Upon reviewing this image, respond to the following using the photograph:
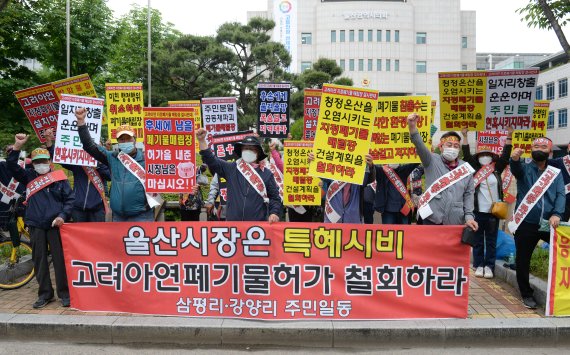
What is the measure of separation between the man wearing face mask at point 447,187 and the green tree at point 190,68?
2188cm

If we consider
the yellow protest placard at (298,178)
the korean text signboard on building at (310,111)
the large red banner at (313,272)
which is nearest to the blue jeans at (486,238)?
the large red banner at (313,272)

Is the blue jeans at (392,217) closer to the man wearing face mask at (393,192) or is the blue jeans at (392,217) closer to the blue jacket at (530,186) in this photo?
the man wearing face mask at (393,192)

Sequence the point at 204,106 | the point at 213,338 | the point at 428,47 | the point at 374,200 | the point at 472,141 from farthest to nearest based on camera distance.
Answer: the point at 428,47, the point at 472,141, the point at 204,106, the point at 374,200, the point at 213,338

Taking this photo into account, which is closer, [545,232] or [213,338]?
[213,338]

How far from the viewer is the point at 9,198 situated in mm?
8125

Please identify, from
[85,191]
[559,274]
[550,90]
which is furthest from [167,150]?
[550,90]

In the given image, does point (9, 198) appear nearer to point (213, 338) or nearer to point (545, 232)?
point (213, 338)

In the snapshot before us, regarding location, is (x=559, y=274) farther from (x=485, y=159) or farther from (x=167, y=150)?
(x=167, y=150)

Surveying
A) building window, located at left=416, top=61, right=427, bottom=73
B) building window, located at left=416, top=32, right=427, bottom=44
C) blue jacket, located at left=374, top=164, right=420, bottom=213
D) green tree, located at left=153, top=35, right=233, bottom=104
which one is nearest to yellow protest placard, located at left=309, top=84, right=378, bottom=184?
blue jacket, located at left=374, top=164, right=420, bottom=213

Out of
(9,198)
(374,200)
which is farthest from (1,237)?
(374,200)

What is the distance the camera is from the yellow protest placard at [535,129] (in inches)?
337

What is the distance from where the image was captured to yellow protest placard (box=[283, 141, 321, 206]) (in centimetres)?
771

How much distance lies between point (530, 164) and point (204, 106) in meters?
5.77

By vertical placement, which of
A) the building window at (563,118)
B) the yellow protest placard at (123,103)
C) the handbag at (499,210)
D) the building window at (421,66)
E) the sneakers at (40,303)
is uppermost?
the building window at (421,66)
